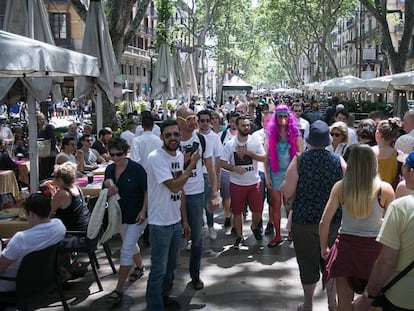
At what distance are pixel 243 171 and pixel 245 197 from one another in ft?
1.22

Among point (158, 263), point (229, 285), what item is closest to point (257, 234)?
point (229, 285)

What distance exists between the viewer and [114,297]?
16.7 ft

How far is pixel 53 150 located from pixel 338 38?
82.9 m

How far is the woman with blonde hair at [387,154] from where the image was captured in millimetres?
5633

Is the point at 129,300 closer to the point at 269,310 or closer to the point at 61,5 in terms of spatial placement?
the point at 269,310

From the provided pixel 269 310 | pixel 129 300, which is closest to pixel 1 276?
pixel 129 300

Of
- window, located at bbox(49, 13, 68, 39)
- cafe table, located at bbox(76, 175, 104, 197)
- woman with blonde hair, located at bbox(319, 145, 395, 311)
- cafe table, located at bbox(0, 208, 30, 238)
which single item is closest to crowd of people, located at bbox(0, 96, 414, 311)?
woman with blonde hair, located at bbox(319, 145, 395, 311)

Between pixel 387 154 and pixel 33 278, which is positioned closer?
pixel 33 278

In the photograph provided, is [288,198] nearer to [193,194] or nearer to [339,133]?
[193,194]

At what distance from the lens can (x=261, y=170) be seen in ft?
26.6

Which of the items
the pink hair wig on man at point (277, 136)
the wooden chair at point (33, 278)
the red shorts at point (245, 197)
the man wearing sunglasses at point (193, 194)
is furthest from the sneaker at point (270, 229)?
the wooden chair at point (33, 278)

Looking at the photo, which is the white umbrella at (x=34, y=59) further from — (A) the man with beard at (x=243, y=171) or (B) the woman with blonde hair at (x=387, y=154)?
(B) the woman with blonde hair at (x=387, y=154)

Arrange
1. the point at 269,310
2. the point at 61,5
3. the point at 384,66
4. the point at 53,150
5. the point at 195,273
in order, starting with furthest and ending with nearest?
the point at 61,5, the point at 384,66, the point at 53,150, the point at 195,273, the point at 269,310

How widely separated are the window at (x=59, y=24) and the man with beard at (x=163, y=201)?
44404 millimetres
